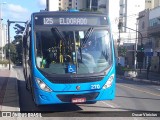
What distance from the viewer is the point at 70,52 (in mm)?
9891

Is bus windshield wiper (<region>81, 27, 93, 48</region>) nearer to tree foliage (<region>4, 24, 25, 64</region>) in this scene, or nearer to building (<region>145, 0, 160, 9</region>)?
tree foliage (<region>4, 24, 25, 64</region>)

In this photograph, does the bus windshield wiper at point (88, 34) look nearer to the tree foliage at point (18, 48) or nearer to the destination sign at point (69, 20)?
the destination sign at point (69, 20)

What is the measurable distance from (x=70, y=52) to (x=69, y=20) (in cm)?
114

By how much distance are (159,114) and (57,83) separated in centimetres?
359

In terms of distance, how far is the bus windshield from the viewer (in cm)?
979

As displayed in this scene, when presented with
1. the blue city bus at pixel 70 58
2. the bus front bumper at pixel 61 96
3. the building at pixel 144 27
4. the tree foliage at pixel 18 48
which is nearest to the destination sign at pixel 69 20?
the blue city bus at pixel 70 58

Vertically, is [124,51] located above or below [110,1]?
below

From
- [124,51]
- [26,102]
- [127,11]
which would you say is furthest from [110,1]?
[26,102]

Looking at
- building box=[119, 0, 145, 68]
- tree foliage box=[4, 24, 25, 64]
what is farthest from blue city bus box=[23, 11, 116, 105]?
building box=[119, 0, 145, 68]

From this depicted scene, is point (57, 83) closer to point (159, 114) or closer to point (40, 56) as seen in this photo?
point (40, 56)

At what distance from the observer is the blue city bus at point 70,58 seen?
965 cm

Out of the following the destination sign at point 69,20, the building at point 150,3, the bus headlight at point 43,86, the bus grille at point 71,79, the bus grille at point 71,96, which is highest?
the building at point 150,3

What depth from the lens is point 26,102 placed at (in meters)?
13.2

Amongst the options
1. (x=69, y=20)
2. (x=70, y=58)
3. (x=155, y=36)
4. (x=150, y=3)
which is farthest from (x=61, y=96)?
(x=150, y=3)
